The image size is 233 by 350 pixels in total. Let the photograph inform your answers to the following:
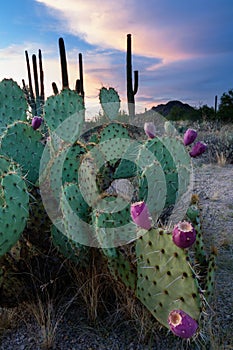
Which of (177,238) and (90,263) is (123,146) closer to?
(90,263)

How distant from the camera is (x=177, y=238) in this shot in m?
1.77

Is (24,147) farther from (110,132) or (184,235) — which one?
(184,235)

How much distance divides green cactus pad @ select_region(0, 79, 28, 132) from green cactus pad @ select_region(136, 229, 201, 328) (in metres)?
3.03

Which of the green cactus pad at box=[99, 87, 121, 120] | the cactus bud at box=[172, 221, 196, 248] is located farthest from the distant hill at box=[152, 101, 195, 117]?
the cactus bud at box=[172, 221, 196, 248]

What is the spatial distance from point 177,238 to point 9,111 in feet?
11.3

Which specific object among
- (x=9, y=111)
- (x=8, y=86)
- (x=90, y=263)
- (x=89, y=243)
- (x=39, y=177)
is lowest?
(x=90, y=263)

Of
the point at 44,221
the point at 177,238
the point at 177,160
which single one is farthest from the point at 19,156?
the point at 177,238

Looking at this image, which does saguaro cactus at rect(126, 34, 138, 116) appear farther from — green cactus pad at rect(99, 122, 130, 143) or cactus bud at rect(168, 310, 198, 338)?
cactus bud at rect(168, 310, 198, 338)

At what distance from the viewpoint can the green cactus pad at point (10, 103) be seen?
185 inches

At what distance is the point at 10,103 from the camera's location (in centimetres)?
471

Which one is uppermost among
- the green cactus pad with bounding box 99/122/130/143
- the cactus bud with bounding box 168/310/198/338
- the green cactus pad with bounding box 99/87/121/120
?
the green cactus pad with bounding box 99/87/121/120

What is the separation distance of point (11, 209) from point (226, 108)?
16.0 m

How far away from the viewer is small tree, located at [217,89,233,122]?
55.1 ft

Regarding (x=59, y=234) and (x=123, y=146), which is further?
(x=123, y=146)
